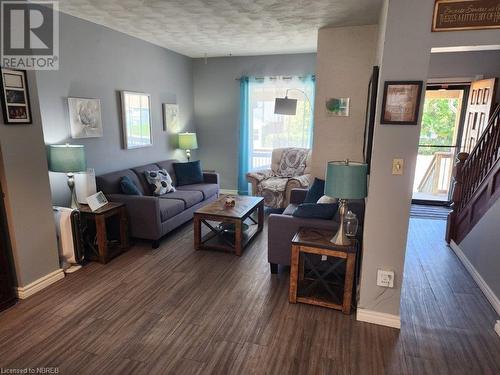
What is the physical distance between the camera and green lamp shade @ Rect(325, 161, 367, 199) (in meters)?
2.29

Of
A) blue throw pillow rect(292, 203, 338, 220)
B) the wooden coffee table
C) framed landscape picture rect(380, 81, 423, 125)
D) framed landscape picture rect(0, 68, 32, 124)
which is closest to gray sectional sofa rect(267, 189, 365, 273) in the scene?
blue throw pillow rect(292, 203, 338, 220)

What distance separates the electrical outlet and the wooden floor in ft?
1.10

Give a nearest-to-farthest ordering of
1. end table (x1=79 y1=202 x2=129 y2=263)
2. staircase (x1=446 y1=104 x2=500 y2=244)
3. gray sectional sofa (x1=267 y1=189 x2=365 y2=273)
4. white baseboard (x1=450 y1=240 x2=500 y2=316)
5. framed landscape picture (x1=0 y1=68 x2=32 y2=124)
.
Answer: framed landscape picture (x1=0 y1=68 x2=32 y2=124) → white baseboard (x1=450 y1=240 x2=500 y2=316) → gray sectional sofa (x1=267 y1=189 x2=365 y2=273) → staircase (x1=446 y1=104 x2=500 y2=244) → end table (x1=79 y1=202 x2=129 y2=263)

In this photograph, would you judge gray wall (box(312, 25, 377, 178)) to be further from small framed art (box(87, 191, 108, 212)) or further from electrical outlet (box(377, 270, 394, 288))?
small framed art (box(87, 191, 108, 212))

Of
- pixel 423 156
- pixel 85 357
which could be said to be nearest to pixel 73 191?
pixel 85 357

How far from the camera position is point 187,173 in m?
5.27

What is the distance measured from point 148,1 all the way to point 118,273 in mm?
2674

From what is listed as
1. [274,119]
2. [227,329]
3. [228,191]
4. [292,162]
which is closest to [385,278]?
[227,329]

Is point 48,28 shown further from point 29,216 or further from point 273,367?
point 273,367

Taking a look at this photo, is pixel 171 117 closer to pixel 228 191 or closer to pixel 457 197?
pixel 228 191

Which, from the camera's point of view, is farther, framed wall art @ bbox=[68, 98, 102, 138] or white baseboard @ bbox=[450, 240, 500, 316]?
framed wall art @ bbox=[68, 98, 102, 138]

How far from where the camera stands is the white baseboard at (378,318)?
94.0 inches

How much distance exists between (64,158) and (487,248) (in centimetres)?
417

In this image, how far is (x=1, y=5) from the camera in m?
2.46
